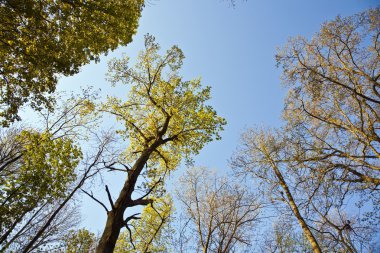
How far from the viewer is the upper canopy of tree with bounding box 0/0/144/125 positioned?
6.10 meters

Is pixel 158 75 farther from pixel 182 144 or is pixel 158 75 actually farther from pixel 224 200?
pixel 224 200

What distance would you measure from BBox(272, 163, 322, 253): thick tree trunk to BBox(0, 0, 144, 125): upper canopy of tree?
9.37 meters

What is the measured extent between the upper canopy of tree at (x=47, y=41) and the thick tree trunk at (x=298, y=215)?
30.7ft

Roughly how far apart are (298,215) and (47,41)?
418 inches

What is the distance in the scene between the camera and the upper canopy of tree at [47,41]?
20.0ft

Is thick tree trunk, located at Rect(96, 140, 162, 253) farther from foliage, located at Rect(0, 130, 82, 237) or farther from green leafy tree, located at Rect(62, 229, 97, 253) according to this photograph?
green leafy tree, located at Rect(62, 229, 97, 253)

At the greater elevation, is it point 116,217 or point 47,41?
point 47,41

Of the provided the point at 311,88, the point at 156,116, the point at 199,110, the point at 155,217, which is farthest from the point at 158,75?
the point at 155,217

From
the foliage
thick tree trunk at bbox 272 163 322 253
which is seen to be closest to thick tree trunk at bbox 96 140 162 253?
the foliage

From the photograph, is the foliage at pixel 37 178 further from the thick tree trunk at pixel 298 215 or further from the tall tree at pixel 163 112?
the thick tree trunk at pixel 298 215

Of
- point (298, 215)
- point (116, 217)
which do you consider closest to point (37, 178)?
point (116, 217)

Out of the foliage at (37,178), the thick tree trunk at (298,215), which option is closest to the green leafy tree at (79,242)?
the foliage at (37,178)

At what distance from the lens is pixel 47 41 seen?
6367 mm

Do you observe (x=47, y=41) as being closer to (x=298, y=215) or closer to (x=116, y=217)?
(x=116, y=217)
